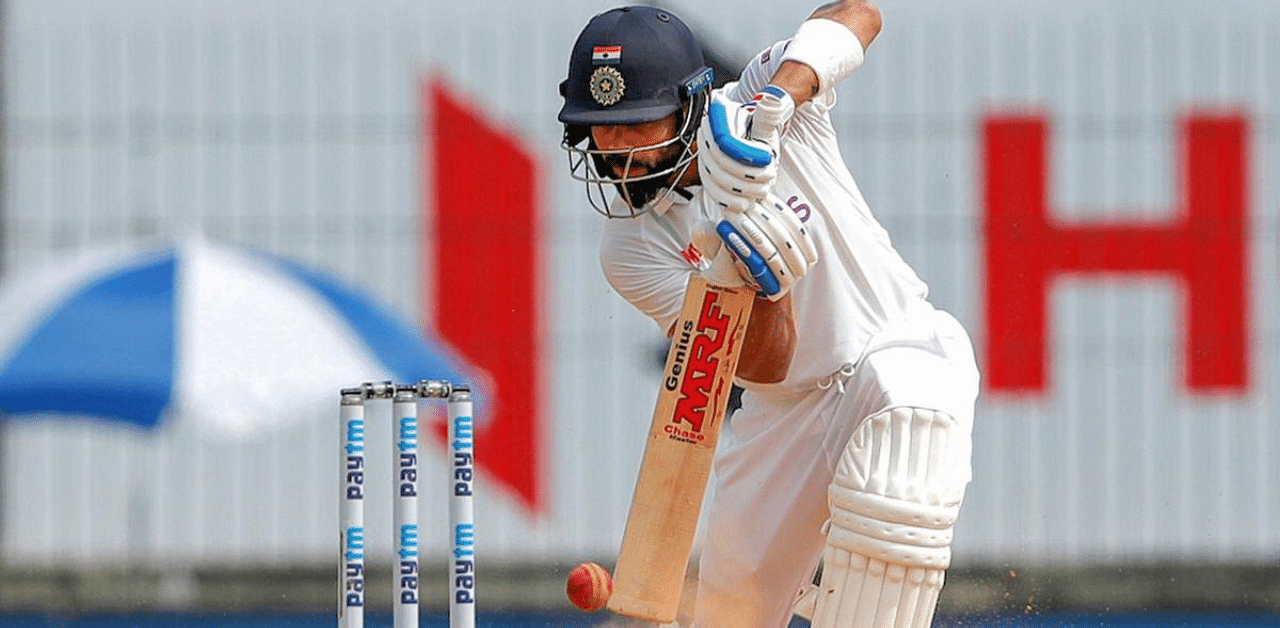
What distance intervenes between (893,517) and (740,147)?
0.73 metres

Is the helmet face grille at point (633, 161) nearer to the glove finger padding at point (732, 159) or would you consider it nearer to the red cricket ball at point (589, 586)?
the glove finger padding at point (732, 159)

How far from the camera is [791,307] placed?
4.70 metres

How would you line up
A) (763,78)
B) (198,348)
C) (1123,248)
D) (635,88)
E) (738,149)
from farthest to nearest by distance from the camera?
1. (1123,248)
2. (198,348)
3. (763,78)
4. (635,88)
5. (738,149)

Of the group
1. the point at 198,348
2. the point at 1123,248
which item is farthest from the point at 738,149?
the point at 1123,248

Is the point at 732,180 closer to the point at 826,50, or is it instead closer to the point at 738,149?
the point at 738,149

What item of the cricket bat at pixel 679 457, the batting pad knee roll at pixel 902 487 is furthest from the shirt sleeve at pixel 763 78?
the batting pad knee roll at pixel 902 487

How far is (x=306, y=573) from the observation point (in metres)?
10.5

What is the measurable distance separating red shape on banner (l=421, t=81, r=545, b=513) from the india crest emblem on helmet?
5.55 meters

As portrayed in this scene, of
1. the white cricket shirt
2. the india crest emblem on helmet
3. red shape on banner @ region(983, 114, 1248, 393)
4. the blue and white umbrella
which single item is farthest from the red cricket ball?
red shape on banner @ region(983, 114, 1248, 393)

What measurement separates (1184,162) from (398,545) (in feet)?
21.5

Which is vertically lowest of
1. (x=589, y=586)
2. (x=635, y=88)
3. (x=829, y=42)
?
(x=589, y=586)

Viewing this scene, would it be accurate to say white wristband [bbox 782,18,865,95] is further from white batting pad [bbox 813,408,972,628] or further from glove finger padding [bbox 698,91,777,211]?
white batting pad [bbox 813,408,972,628]

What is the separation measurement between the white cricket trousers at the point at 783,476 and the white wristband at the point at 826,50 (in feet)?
1.73

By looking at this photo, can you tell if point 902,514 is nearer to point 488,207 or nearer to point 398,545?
point 398,545
